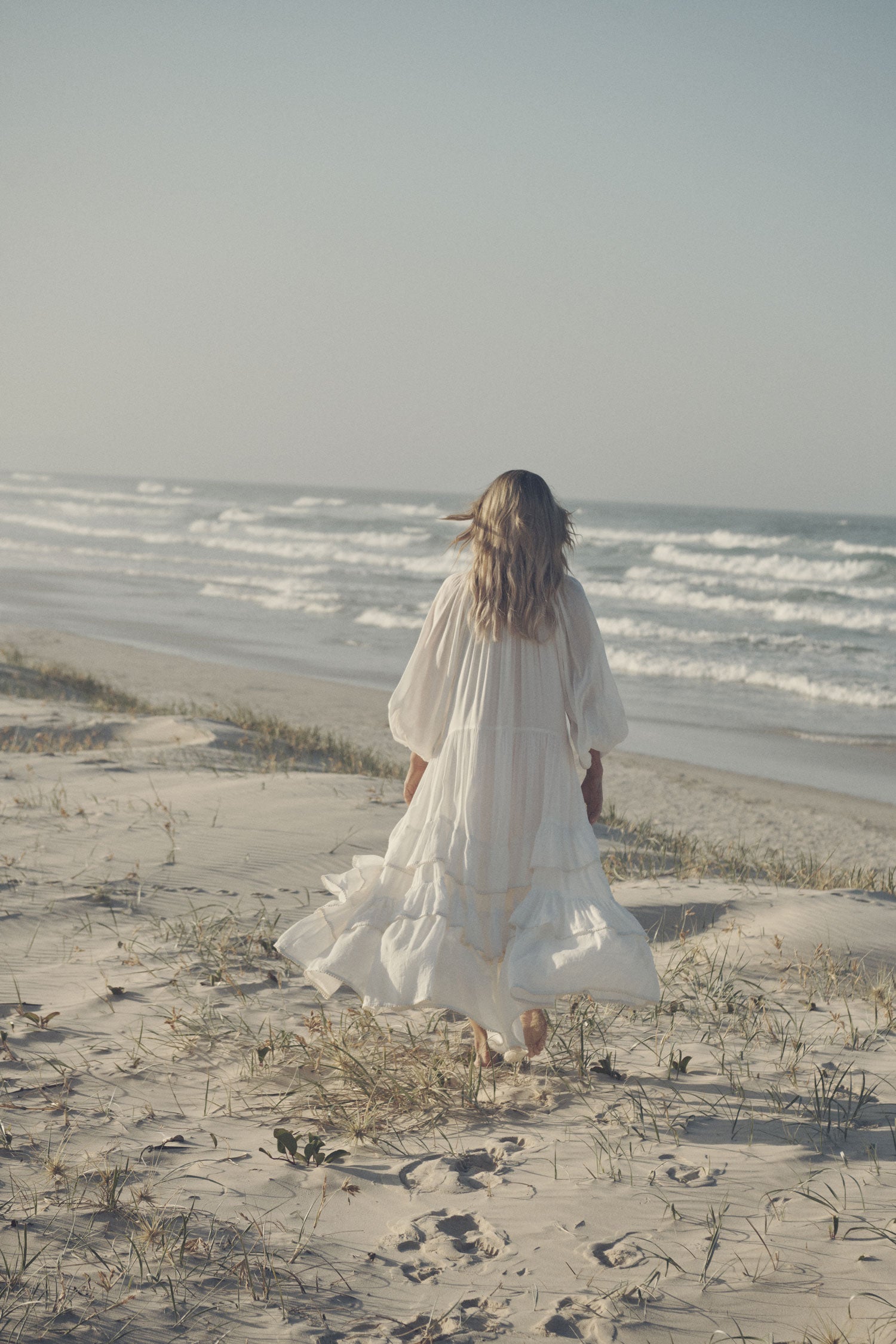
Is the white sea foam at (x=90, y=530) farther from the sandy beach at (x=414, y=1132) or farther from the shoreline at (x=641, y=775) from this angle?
the sandy beach at (x=414, y=1132)

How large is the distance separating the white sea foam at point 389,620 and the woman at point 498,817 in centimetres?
1746

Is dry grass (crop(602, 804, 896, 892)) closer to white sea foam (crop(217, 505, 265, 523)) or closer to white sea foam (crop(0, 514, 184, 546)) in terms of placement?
white sea foam (crop(0, 514, 184, 546))

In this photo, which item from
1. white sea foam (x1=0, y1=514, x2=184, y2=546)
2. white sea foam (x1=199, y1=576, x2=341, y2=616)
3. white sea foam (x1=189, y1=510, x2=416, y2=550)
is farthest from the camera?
white sea foam (x1=189, y1=510, x2=416, y2=550)

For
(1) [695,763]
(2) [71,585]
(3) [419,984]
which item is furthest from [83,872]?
(2) [71,585]

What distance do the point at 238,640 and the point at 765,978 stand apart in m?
15.3

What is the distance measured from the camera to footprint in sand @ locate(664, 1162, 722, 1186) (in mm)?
2570

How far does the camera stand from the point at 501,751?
3.06 metres

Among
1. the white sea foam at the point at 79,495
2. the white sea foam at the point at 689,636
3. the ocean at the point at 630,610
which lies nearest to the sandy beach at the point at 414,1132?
the ocean at the point at 630,610

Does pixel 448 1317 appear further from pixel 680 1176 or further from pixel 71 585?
pixel 71 585

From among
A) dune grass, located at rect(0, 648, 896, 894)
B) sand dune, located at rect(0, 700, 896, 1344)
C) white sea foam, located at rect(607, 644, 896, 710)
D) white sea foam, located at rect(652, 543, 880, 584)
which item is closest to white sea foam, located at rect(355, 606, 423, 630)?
white sea foam, located at rect(607, 644, 896, 710)

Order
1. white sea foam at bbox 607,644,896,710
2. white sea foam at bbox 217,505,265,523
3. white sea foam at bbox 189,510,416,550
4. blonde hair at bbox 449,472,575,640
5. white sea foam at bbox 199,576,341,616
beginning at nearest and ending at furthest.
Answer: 1. blonde hair at bbox 449,472,575,640
2. white sea foam at bbox 607,644,896,710
3. white sea foam at bbox 199,576,341,616
4. white sea foam at bbox 189,510,416,550
5. white sea foam at bbox 217,505,265,523

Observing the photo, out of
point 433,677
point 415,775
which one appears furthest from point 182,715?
point 433,677

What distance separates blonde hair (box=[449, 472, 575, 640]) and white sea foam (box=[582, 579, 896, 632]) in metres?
21.2

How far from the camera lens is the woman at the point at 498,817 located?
285 cm
